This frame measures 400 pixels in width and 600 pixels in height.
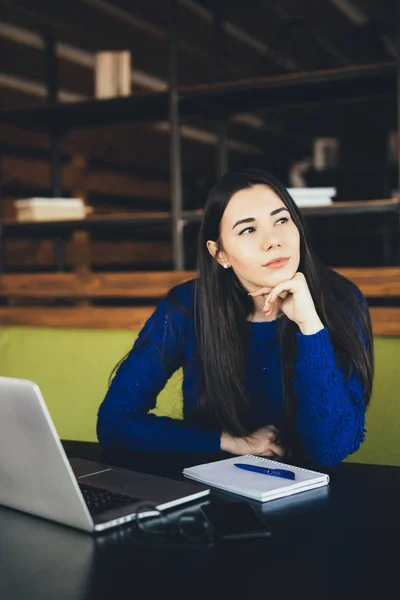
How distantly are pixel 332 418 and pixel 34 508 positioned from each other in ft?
2.21

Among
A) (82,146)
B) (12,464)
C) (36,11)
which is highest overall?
(36,11)

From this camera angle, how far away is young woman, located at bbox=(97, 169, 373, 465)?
4.83 ft

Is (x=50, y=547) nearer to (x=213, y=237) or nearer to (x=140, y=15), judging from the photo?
(x=213, y=237)

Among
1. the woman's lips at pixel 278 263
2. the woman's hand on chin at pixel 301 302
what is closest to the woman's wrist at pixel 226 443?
the woman's hand on chin at pixel 301 302

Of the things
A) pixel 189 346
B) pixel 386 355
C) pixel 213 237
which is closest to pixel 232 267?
pixel 213 237

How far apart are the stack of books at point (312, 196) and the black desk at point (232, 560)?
190cm

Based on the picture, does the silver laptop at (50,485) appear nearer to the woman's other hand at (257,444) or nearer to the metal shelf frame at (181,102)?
the woman's other hand at (257,444)

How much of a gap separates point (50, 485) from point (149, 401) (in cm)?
78

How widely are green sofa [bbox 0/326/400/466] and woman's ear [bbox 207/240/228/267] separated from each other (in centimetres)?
34

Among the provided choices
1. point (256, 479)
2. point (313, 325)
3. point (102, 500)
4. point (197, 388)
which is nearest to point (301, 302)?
point (313, 325)

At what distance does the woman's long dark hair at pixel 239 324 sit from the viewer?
1.60m

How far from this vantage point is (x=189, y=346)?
1777 mm

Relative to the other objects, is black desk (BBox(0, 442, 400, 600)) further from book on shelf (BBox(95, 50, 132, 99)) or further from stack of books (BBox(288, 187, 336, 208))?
book on shelf (BBox(95, 50, 132, 99))

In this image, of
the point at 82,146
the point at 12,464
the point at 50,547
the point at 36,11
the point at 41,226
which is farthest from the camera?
the point at 82,146
